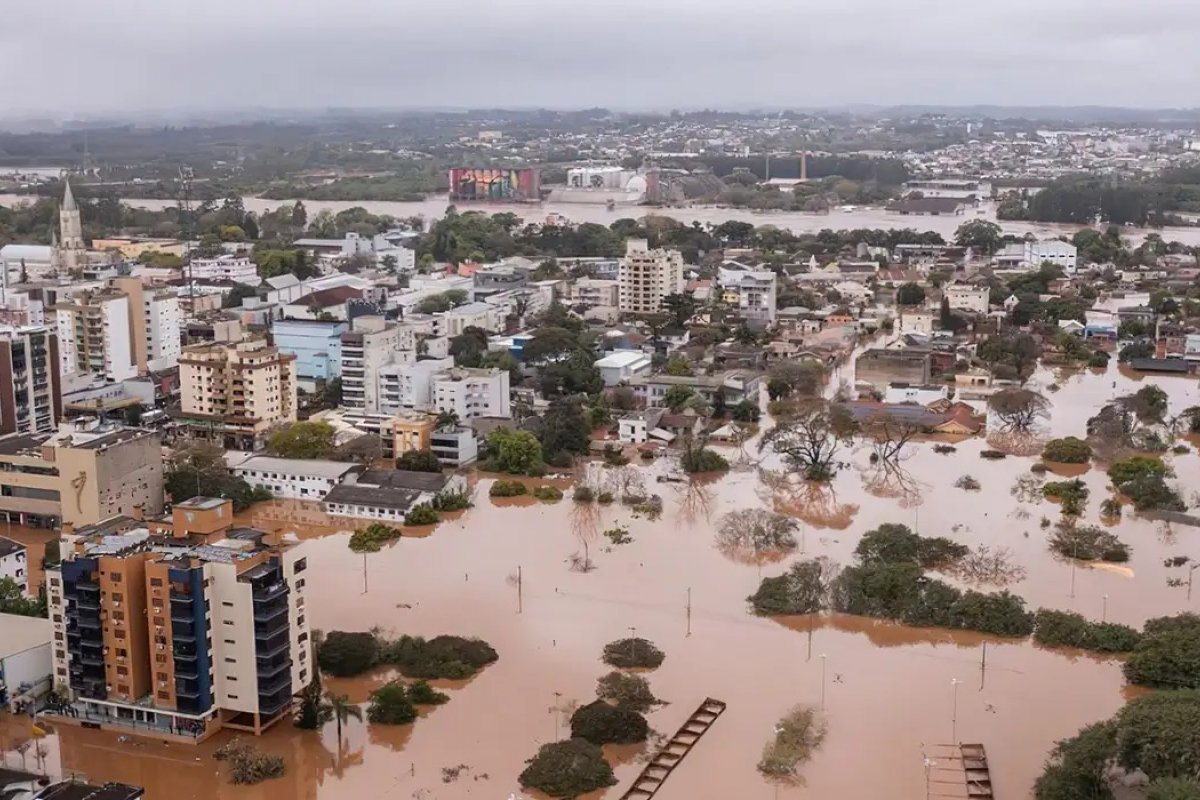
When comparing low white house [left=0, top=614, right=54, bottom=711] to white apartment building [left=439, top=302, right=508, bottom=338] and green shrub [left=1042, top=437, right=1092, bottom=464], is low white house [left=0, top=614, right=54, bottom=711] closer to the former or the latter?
green shrub [left=1042, top=437, right=1092, bottom=464]

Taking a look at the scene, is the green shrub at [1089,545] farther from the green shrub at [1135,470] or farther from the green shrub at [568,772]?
the green shrub at [568,772]

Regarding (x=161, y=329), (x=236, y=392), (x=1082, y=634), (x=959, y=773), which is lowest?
(x=959, y=773)

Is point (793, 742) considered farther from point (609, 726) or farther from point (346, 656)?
point (346, 656)

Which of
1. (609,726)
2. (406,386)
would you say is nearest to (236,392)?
(406,386)

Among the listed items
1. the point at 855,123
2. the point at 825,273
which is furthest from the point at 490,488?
the point at 855,123

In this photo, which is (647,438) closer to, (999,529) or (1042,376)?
(999,529)

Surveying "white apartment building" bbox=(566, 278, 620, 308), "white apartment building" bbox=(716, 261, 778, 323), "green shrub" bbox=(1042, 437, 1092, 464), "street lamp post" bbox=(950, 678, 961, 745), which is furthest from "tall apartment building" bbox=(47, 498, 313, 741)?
"white apartment building" bbox=(566, 278, 620, 308)
